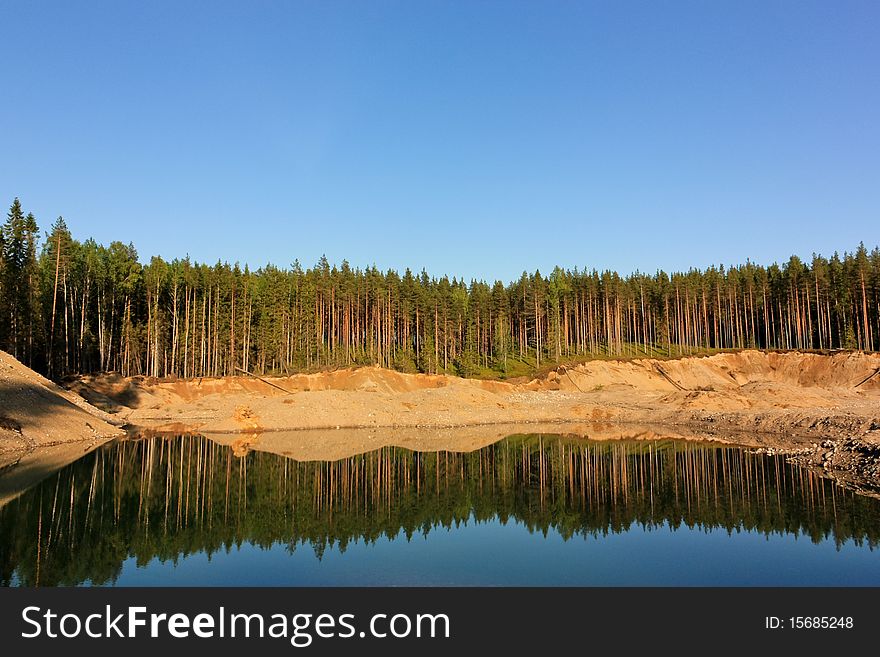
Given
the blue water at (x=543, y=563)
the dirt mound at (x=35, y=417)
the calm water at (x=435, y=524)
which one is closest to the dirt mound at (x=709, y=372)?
the calm water at (x=435, y=524)

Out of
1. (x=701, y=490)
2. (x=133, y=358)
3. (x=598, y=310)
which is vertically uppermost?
(x=598, y=310)

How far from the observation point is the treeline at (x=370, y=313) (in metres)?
80.7

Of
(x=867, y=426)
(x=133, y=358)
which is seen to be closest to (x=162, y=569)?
(x=867, y=426)

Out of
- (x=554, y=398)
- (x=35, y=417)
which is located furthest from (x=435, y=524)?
(x=554, y=398)

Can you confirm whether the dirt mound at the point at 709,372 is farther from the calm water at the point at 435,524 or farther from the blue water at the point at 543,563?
the blue water at the point at 543,563

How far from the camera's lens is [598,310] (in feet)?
399

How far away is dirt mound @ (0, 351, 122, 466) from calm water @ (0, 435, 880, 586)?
6.85 m

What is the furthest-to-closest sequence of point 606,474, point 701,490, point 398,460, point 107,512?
point 398,460, point 606,474, point 701,490, point 107,512

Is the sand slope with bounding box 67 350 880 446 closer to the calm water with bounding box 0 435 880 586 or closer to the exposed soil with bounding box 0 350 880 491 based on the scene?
the exposed soil with bounding box 0 350 880 491

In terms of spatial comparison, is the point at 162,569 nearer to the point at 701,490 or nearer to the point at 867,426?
the point at 701,490

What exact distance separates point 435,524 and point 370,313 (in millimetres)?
89113

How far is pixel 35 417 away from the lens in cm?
4491

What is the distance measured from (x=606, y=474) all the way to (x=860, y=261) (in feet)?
296

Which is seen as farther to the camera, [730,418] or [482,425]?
[482,425]
